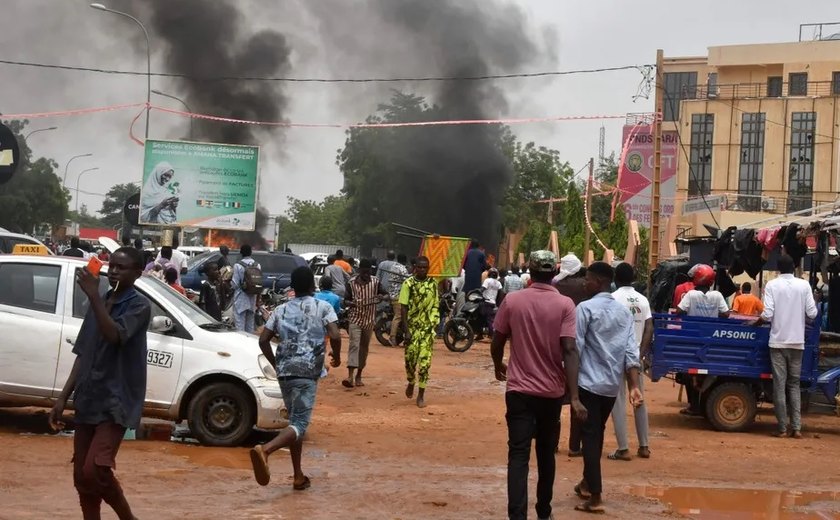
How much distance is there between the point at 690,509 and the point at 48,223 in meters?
60.4

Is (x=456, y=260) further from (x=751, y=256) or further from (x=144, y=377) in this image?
(x=144, y=377)

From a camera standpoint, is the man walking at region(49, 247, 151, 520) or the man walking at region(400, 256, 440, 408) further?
the man walking at region(400, 256, 440, 408)

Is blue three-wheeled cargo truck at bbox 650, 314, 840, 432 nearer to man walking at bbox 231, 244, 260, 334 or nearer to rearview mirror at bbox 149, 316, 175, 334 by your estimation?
rearview mirror at bbox 149, 316, 175, 334

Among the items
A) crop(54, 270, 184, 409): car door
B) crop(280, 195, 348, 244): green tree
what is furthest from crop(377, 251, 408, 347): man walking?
crop(280, 195, 348, 244): green tree

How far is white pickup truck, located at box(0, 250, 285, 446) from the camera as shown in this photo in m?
9.20

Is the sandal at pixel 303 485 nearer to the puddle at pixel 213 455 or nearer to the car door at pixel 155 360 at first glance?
the puddle at pixel 213 455

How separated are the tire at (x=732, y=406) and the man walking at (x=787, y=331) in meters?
0.34

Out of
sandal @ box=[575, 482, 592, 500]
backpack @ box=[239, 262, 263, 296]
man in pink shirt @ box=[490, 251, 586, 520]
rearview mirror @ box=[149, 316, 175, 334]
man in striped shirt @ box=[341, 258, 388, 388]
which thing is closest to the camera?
man in pink shirt @ box=[490, 251, 586, 520]

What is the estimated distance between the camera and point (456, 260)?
21312mm

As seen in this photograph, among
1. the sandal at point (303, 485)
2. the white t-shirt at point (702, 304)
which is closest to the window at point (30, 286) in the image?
the sandal at point (303, 485)

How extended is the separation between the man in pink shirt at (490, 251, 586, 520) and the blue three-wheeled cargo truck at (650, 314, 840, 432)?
16.9ft

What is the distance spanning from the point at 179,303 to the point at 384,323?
1143cm

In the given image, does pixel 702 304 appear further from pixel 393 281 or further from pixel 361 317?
pixel 393 281

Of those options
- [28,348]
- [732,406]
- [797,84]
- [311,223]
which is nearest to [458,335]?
[732,406]
